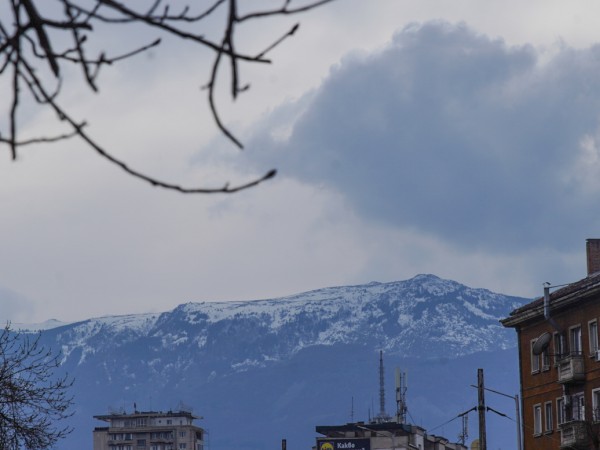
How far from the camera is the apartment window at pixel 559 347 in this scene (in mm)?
75588

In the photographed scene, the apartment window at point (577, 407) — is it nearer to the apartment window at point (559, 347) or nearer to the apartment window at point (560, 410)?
the apartment window at point (560, 410)

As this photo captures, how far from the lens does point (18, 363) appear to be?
38.0 meters

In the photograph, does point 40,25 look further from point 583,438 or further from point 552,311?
point 552,311

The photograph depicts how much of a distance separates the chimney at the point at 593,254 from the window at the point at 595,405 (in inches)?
397

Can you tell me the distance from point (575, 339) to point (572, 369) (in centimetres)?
205

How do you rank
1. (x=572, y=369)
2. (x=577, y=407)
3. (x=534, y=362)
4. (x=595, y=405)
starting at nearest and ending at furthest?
(x=595, y=405) → (x=572, y=369) → (x=577, y=407) → (x=534, y=362)

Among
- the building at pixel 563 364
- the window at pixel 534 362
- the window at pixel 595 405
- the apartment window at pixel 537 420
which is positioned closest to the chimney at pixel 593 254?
the building at pixel 563 364

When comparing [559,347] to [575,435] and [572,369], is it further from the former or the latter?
[575,435]

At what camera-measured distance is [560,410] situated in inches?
2977

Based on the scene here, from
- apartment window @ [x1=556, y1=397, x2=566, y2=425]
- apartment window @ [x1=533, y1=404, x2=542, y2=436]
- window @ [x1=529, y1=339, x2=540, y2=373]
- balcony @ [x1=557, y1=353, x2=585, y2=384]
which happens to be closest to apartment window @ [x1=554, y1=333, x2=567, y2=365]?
balcony @ [x1=557, y1=353, x2=585, y2=384]

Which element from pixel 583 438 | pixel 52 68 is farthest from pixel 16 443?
pixel 583 438

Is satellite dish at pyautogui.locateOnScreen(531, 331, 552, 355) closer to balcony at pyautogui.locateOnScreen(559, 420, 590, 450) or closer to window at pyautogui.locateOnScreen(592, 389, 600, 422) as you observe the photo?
window at pyautogui.locateOnScreen(592, 389, 600, 422)

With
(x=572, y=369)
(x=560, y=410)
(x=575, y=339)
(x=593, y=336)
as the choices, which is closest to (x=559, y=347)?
(x=575, y=339)

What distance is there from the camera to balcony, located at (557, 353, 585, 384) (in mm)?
73188
